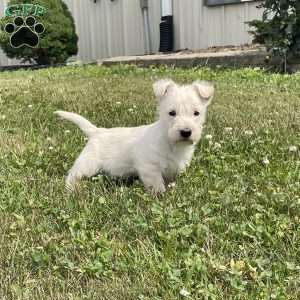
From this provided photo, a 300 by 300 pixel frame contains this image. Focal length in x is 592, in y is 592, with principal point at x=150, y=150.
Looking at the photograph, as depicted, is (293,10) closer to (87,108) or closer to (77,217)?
(87,108)

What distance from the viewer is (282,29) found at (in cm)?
784

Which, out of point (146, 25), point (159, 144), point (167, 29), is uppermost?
point (146, 25)

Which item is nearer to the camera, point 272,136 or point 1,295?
point 1,295

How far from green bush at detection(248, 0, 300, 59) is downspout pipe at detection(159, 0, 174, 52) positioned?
3718 mm

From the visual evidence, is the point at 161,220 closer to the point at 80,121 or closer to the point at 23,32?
the point at 80,121

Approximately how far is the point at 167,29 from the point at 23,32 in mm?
3182

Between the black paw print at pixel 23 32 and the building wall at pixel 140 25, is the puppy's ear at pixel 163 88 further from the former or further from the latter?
the black paw print at pixel 23 32

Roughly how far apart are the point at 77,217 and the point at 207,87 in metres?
1.20

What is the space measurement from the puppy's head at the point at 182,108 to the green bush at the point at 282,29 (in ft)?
14.1

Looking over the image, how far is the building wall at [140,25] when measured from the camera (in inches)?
418

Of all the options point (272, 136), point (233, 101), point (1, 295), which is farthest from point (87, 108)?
point (1, 295)

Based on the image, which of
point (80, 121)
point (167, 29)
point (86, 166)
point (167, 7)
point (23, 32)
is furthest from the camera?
point (23, 32)

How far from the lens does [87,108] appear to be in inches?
236

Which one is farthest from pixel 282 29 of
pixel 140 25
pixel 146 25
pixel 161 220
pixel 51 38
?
pixel 51 38
